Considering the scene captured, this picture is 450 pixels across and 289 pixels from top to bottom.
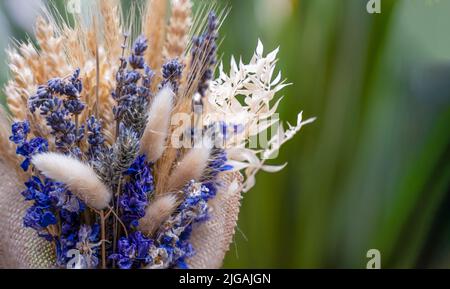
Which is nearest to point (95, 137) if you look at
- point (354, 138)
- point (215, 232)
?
point (215, 232)

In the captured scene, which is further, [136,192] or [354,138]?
[354,138]

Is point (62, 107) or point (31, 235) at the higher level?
point (62, 107)

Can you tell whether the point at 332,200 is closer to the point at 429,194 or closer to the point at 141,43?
the point at 429,194

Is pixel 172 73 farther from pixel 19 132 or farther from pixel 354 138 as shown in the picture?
pixel 354 138
